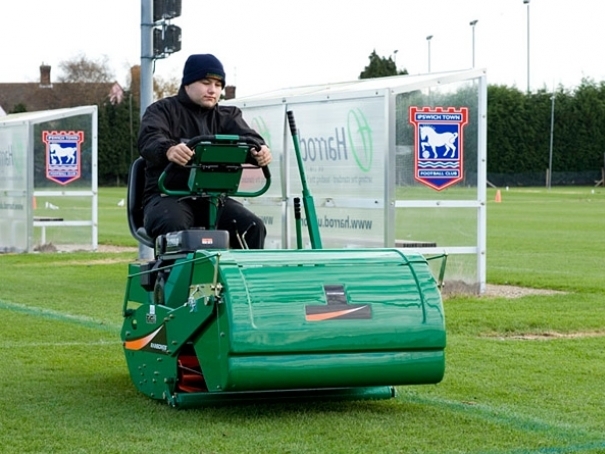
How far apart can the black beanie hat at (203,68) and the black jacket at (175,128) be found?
183 millimetres

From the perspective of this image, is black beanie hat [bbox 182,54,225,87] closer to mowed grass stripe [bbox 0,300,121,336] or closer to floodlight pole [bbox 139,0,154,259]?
mowed grass stripe [bbox 0,300,121,336]

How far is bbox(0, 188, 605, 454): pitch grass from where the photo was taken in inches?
253

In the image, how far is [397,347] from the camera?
6.89m

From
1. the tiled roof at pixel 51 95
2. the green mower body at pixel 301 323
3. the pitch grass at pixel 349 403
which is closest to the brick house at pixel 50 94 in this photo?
the tiled roof at pixel 51 95

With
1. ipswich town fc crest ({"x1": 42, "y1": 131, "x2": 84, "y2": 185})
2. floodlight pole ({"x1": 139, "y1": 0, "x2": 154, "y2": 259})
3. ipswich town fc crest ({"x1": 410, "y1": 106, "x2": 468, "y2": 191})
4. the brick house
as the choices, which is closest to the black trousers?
ipswich town fc crest ({"x1": 410, "y1": 106, "x2": 468, "y2": 191})

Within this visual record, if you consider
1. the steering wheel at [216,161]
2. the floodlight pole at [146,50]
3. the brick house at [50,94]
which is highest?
the brick house at [50,94]

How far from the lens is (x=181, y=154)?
7500mm

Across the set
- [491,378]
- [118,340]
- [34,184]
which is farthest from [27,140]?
[491,378]

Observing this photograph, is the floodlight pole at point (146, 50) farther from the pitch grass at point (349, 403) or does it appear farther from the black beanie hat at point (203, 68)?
the black beanie hat at point (203, 68)

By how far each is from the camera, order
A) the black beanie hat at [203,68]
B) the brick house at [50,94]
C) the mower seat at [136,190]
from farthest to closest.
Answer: the brick house at [50,94], the mower seat at [136,190], the black beanie hat at [203,68]

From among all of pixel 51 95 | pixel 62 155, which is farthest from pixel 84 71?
pixel 62 155

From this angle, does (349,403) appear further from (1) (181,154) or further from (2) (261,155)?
(1) (181,154)

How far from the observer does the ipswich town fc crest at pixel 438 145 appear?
1457 centimetres

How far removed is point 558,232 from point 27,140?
11.9 m
